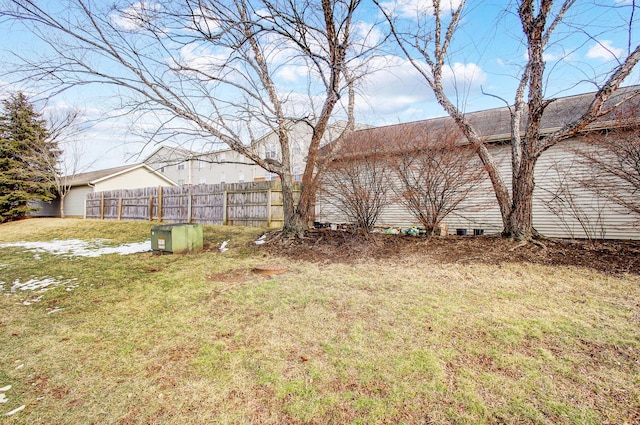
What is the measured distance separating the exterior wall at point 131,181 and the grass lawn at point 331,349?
66.6 feet

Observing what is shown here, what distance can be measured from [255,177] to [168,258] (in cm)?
1878

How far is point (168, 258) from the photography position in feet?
21.5

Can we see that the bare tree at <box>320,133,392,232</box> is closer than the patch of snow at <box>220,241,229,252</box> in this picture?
Yes

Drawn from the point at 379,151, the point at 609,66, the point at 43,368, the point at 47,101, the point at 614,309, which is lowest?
the point at 43,368

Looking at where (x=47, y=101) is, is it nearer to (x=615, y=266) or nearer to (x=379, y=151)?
(x=379, y=151)

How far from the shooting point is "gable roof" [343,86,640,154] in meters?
6.69

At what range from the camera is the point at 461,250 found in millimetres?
5863

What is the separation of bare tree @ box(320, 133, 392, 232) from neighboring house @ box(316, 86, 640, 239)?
20 centimetres

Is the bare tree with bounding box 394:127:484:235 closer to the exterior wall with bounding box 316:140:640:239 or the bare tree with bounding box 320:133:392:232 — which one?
the bare tree with bounding box 320:133:392:232

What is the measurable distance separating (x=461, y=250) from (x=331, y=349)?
4205 mm

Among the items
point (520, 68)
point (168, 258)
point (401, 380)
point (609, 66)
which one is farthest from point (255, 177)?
point (401, 380)

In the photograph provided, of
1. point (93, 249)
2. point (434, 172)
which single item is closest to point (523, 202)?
point (434, 172)

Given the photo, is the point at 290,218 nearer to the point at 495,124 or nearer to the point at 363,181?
the point at 363,181

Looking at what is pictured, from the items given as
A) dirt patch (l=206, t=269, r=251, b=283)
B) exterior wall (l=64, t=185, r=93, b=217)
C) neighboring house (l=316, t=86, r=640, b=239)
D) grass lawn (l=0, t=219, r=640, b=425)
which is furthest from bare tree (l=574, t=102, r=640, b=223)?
exterior wall (l=64, t=185, r=93, b=217)
